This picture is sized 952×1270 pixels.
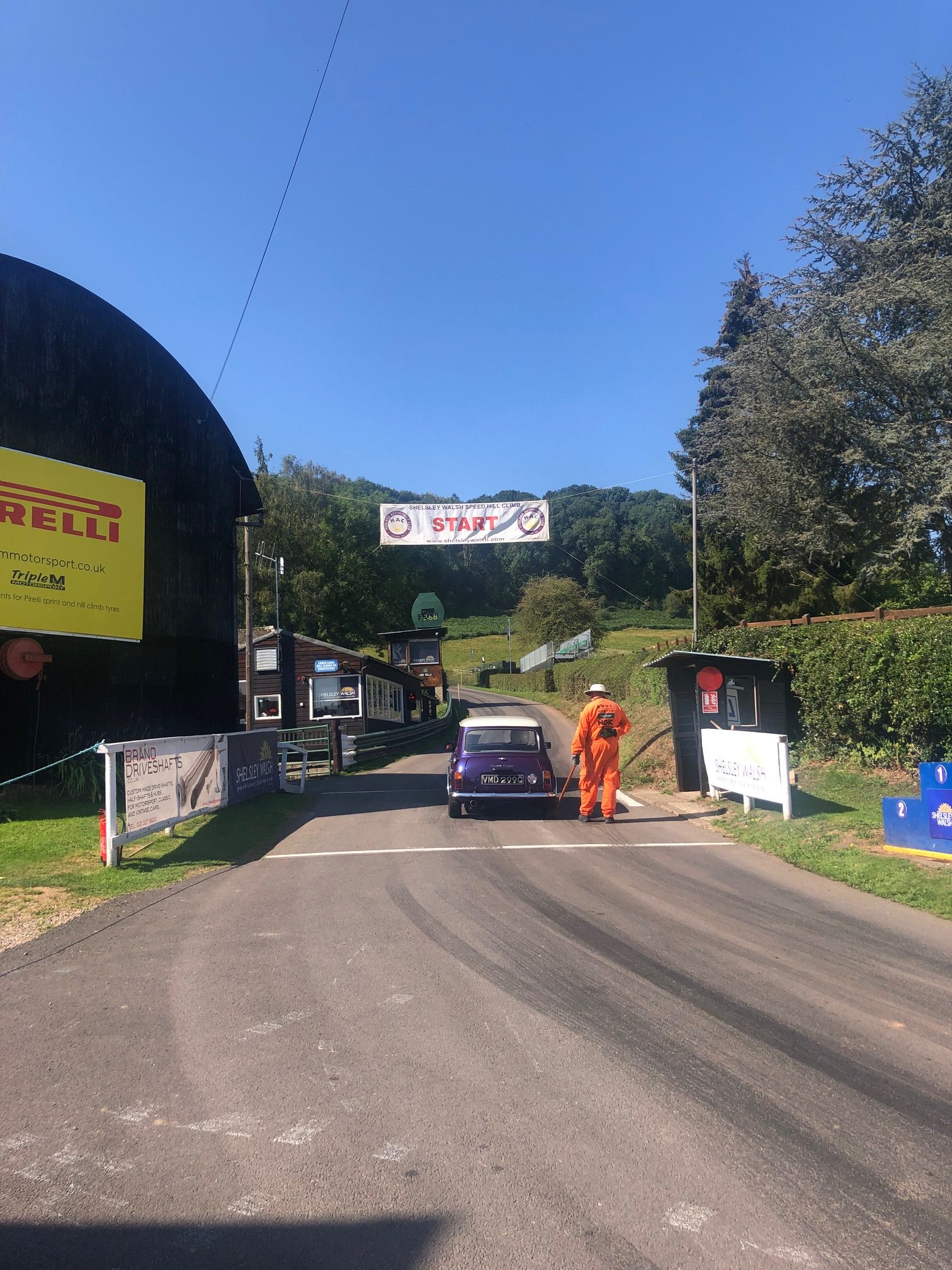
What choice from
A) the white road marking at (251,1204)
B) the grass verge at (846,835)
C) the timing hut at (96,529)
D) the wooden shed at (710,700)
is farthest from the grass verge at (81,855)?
the wooden shed at (710,700)

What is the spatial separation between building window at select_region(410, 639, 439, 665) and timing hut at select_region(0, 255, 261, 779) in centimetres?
2901

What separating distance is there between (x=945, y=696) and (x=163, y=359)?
1640 centimetres

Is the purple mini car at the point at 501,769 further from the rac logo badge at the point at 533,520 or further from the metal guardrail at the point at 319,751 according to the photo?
the metal guardrail at the point at 319,751

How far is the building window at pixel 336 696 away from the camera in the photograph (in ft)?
111

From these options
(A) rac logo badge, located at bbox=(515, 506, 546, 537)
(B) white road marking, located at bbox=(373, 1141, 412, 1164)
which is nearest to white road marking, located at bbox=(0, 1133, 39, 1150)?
(B) white road marking, located at bbox=(373, 1141, 412, 1164)

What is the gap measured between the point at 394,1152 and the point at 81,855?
7.79 m

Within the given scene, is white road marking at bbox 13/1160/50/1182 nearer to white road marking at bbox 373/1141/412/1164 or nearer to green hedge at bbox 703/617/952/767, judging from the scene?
white road marking at bbox 373/1141/412/1164

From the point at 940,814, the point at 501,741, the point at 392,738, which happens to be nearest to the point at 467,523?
the point at 501,741

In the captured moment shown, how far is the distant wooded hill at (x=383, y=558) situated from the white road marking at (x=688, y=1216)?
150ft

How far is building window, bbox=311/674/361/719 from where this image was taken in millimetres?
33906

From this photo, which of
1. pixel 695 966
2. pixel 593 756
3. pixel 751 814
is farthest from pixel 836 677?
pixel 695 966

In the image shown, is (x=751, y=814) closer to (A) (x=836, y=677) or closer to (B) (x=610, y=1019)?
(A) (x=836, y=677)

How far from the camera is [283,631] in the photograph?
34.0m

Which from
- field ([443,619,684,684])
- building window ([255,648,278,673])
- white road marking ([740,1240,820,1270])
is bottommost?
white road marking ([740,1240,820,1270])
